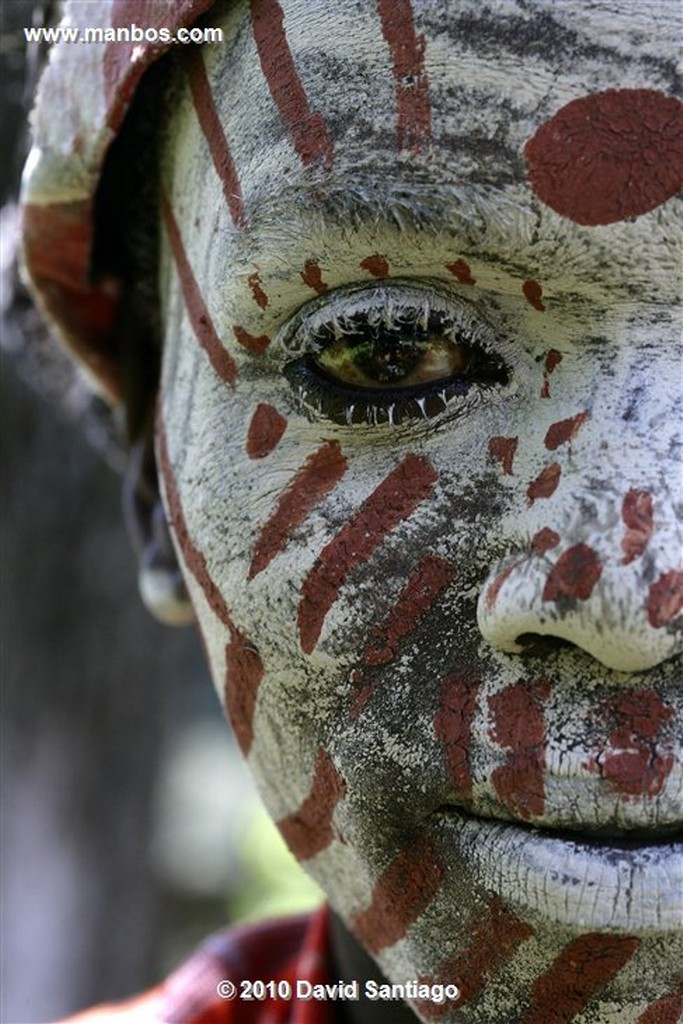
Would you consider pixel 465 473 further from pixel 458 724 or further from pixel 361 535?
pixel 458 724

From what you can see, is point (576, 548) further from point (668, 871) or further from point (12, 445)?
point (12, 445)

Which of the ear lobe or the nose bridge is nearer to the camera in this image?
the nose bridge

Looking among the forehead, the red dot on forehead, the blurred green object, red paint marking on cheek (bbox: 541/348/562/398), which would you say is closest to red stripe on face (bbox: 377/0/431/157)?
the forehead

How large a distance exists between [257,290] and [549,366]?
0.30 m

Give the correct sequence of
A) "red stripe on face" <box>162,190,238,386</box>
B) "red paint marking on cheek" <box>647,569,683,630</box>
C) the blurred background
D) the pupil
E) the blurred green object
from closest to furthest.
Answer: "red paint marking on cheek" <box>647,569,683,630</box>, the pupil, "red stripe on face" <box>162,190,238,386</box>, the blurred background, the blurred green object

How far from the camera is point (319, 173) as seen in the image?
1272 millimetres

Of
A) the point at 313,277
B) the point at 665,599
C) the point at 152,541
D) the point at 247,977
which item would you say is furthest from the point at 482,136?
the point at 247,977

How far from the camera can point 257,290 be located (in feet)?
4.41

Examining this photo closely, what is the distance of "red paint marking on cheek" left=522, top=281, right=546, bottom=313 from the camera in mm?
1221

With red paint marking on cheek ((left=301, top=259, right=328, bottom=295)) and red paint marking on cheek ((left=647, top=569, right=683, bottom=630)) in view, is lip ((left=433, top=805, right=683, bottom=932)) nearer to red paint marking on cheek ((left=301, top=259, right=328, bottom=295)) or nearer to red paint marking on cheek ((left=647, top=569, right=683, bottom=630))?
red paint marking on cheek ((left=647, top=569, right=683, bottom=630))

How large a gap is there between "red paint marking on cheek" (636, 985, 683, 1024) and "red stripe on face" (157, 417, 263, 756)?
0.47 meters

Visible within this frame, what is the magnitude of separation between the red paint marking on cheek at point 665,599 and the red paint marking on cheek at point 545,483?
13 cm

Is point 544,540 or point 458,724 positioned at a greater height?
point 544,540

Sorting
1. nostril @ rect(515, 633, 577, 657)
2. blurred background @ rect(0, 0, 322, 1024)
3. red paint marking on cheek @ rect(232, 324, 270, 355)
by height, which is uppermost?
red paint marking on cheek @ rect(232, 324, 270, 355)
